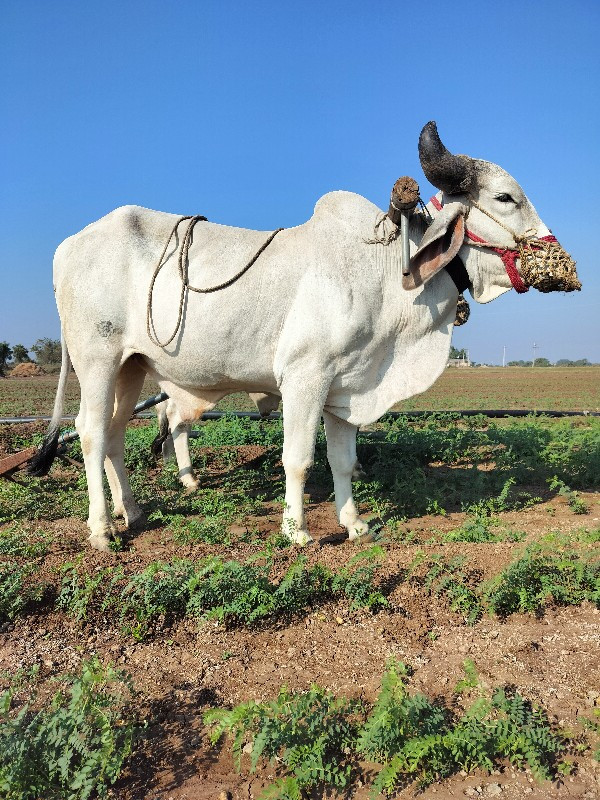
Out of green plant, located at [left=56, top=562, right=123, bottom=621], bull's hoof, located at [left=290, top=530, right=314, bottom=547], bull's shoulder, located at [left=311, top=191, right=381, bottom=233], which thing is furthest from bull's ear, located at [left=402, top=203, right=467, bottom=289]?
green plant, located at [left=56, top=562, right=123, bottom=621]

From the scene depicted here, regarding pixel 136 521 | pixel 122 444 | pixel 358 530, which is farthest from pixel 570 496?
pixel 122 444

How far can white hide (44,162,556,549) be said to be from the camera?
4629 mm

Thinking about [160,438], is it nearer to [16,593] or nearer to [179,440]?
[179,440]

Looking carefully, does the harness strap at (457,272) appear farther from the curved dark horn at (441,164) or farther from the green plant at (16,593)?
the green plant at (16,593)

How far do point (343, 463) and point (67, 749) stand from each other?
121 inches

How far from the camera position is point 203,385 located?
5051 mm

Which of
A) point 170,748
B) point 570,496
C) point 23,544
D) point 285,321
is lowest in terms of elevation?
point 170,748

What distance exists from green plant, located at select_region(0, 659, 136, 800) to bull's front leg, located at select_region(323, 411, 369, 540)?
257 cm

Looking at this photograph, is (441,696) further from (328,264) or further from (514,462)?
(514,462)

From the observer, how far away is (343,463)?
16.6 feet

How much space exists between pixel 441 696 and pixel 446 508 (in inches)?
124

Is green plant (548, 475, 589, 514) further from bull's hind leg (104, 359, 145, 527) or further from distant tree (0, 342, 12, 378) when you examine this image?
distant tree (0, 342, 12, 378)

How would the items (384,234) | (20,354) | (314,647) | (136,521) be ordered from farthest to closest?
(20,354), (136,521), (384,234), (314,647)

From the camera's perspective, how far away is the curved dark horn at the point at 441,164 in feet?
15.4
